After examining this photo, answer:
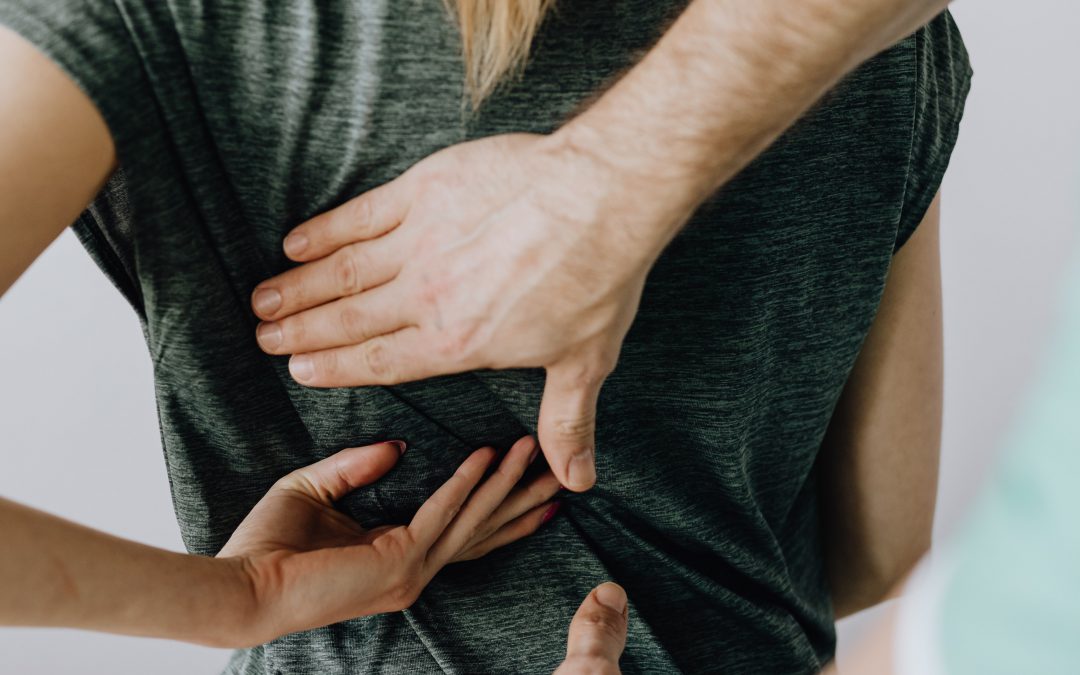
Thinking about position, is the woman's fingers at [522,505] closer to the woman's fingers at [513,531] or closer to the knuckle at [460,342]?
the woman's fingers at [513,531]

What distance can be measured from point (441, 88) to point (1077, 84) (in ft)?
4.41

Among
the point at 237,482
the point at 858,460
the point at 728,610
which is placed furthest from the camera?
the point at 858,460

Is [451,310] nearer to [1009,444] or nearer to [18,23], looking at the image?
[18,23]

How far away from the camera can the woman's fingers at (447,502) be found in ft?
2.81

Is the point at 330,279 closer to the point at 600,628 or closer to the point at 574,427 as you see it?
the point at 574,427

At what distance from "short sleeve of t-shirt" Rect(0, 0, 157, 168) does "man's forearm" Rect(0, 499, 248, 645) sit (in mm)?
271

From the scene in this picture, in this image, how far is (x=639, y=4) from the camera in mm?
720

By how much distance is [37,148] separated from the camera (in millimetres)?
596

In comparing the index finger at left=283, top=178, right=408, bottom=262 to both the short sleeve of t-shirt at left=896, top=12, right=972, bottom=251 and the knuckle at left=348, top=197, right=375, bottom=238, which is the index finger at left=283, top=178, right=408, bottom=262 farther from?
the short sleeve of t-shirt at left=896, top=12, right=972, bottom=251

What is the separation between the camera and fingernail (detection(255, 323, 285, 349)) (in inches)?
30.5

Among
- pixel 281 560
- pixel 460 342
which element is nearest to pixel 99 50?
pixel 460 342

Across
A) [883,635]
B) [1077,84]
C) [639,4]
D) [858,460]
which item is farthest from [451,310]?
[1077,84]

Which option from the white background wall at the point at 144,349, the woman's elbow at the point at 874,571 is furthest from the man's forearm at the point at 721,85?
the white background wall at the point at 144,349

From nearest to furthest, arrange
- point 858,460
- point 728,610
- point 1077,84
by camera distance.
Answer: point 728,610
point 858,460
point 1077,84
